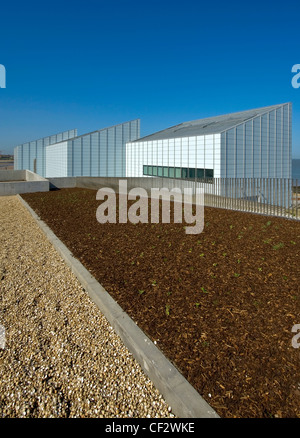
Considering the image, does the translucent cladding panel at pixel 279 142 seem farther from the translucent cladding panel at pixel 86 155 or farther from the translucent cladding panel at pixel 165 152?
the translucent cladding panel at pixel 86 155

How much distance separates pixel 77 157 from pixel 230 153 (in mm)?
18258

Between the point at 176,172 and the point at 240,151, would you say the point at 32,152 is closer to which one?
the point at 176,172

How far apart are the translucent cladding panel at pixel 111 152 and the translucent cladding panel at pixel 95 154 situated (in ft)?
5.13

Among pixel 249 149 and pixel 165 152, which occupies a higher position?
pixel 165 152

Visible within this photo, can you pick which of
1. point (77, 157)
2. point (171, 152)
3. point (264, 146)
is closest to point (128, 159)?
point (77, 157)

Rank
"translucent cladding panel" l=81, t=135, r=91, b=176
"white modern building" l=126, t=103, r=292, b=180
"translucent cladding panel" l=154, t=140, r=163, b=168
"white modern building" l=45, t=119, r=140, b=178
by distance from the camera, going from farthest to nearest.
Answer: "translucent cladding panel" l=81, t=135, r=91, b=176 → "white modern building" l=45, t=119, r=140, b=178 → "translucent cladding panel" l=154, t=140, r=163, b=168 → "white modern building" l=126, t=103, r=292, b=180

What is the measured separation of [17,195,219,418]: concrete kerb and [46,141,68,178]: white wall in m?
33.0

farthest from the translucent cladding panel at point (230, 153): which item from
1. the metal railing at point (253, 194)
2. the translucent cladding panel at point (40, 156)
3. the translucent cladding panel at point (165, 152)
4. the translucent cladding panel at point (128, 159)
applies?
the translucent cladding panel at point (40, 156)

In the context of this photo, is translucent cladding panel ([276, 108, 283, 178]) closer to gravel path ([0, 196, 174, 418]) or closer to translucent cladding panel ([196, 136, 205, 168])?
translucent cladding panel ([196, 136, 205, 168])

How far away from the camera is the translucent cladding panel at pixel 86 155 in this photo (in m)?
36.3

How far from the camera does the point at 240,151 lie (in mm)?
26469

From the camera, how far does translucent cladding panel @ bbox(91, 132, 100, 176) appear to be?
3716 centimetres

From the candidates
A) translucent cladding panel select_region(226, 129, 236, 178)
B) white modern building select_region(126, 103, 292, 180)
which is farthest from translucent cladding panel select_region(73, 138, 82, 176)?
translucent cladding panel select_region(226, 129, 236, 178)
